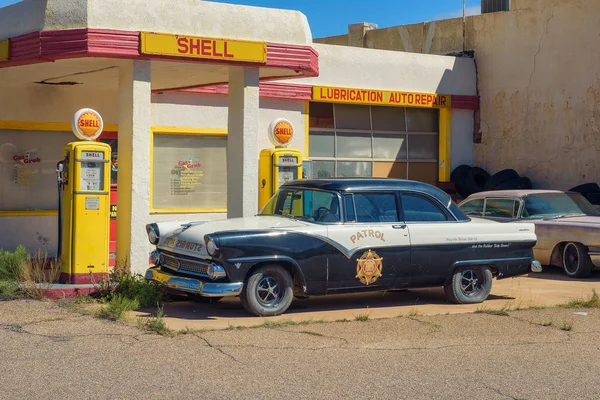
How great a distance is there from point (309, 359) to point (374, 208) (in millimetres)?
3229

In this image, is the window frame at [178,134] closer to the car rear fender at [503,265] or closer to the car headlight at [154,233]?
the car headlight at [154,233]

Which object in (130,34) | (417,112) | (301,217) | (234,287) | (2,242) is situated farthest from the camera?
(417,112)

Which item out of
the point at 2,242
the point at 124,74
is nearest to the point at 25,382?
the point at 124,74

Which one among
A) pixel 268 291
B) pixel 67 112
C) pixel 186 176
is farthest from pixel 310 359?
pixel 186 176

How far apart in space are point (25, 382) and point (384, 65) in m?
13.4

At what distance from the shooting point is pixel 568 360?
7938 mm

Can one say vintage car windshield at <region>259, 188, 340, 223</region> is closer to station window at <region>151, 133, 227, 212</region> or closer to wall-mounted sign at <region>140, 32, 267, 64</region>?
wall-mounted sign at <region>140, 32, 267, 64</region>

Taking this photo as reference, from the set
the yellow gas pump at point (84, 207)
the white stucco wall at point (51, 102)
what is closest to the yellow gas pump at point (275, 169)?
the yellow gas pump at point (84, 207)

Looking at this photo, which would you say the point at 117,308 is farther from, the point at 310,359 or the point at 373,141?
the point at 373,141

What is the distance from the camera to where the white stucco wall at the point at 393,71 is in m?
18.1

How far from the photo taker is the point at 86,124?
11.5m

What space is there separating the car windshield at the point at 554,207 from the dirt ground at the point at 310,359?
4847 millimetres

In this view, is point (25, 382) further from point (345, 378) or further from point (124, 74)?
point (124, 74)

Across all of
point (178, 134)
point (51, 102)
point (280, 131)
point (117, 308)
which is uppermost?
point (51, 102)
